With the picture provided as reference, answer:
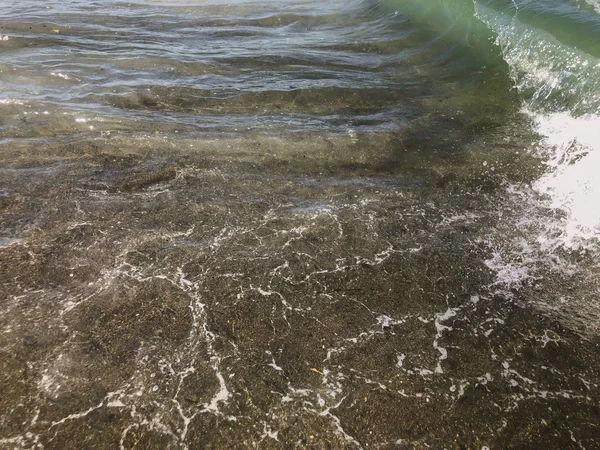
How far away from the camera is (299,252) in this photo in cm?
518

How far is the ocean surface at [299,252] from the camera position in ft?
11.8

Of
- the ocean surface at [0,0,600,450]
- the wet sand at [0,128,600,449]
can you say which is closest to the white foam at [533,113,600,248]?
the ocean surface at [0,0,600,450]

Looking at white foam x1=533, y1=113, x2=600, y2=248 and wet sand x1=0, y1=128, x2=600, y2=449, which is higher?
white foam x1=533, y1=113, x2=600, y2=248

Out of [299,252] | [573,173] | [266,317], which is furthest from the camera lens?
[573,173]

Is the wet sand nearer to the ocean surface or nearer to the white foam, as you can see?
the ocean surface

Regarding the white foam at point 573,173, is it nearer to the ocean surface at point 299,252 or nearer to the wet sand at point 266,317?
the ocean surface at point 299,252

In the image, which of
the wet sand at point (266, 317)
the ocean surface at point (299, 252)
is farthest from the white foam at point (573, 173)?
the wet sand at point (266, 317)

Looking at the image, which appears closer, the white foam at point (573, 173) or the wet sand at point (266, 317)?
the wet sand at point (266, 317)

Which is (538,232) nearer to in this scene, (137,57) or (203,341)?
(203,341)

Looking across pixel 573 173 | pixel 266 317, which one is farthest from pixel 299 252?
pixel 573 173

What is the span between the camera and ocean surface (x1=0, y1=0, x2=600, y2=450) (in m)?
3.58

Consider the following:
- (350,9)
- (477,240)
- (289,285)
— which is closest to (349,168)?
(477,240)

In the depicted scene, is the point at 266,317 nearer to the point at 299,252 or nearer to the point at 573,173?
the point at 299,252

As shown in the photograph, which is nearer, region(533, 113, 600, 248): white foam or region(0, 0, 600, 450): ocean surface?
region(0, 0, 600, 450): ocean surface
